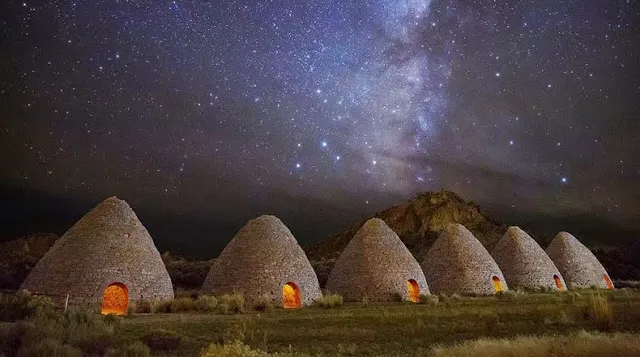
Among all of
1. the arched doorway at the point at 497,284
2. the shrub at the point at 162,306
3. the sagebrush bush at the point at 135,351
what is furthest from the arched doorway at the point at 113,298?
the arched doorway at the point at 497,284

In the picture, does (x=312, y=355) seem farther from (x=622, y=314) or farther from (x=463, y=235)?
(x=463, y=235)

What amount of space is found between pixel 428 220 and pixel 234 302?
65.9m

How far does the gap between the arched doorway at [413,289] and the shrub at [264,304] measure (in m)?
7.10

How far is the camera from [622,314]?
13.2m

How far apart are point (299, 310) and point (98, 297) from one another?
6.46 metres

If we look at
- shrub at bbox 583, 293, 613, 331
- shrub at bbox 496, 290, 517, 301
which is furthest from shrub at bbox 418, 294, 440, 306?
shrub at bbox 583, 293, 613, 331

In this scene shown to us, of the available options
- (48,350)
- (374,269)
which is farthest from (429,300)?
(48,350)

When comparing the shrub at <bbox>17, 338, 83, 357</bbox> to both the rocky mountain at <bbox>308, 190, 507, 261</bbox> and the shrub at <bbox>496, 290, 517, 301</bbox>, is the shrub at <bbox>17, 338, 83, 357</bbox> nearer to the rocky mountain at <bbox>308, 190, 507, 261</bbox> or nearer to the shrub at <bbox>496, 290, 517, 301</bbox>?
the shrub at <bbox>496, 290, 517, 301</bbox>

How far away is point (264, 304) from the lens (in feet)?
57.4

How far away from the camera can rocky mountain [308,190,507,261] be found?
75438mm

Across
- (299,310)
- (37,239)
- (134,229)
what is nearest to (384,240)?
(299,310)

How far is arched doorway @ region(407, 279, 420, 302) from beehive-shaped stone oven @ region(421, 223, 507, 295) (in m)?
2.38

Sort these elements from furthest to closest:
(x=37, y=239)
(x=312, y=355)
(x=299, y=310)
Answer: (x=37, y=239) → (x=299, y=310) → (x=312, y=355)

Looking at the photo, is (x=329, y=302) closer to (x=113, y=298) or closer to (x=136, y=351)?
(x=113, y=298)
